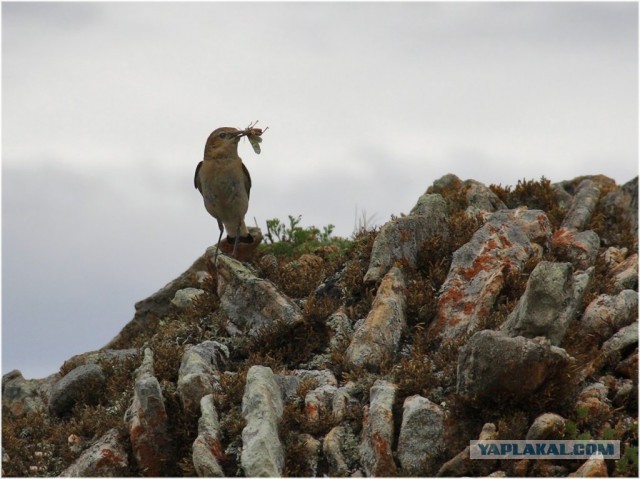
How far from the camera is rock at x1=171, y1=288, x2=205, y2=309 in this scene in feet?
59.9

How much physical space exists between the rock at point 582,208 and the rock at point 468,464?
7676 millimetres

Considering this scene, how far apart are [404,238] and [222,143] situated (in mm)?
4374

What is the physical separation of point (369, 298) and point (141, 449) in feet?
15.8

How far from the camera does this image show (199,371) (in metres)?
13.5

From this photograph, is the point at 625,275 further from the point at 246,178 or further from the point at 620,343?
the point at 246,178

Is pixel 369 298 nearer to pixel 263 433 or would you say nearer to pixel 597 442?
pixel 263 433

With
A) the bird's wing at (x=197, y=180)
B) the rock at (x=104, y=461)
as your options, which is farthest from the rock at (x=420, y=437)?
the bird's wing at (x=197, y=180)

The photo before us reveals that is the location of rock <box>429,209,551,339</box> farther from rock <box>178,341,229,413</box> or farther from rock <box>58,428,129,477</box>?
rock <box>58,428,129,477</box>

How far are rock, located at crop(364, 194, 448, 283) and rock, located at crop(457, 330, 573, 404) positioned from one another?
4.35 metres

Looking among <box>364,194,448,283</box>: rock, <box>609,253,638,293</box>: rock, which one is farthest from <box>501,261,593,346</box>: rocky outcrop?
<box>364,194,448,283</box>: rock

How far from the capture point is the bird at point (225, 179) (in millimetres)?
17547

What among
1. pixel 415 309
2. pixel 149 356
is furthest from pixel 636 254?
pixel 149 356

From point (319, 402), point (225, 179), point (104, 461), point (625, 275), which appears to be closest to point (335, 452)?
point (319, 402)

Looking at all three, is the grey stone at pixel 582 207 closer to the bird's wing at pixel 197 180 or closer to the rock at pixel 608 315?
the rock at pixel 608 315
